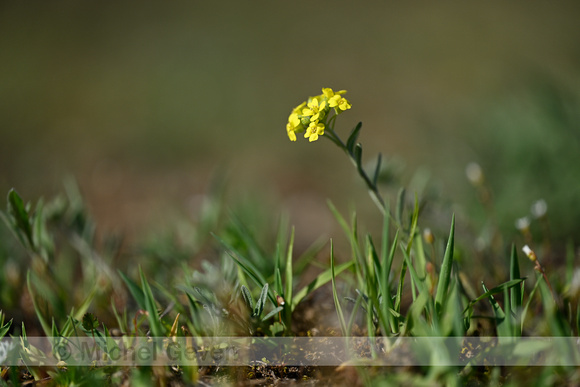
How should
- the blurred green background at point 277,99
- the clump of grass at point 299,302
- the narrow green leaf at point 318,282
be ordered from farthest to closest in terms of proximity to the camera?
1. the blurred green background at point 277,99
2. the narrow green leaf at point 318,282
3. the clump of grass at point 299,302

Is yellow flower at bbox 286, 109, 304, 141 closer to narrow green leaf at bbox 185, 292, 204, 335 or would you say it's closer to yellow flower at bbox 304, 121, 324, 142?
yellow flower at bbox 304, 121, 324, 142

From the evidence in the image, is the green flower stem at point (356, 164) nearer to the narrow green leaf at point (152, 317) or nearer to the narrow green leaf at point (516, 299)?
the narrow green leaf at point (516, 299)

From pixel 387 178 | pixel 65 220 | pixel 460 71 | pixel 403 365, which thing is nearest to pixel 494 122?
pixel 387 178

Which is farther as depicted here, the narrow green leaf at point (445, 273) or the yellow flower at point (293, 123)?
the yellow flower at point (293, 123)

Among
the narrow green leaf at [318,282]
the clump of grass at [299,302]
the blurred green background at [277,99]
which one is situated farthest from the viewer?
the blurred green background at [277,99]

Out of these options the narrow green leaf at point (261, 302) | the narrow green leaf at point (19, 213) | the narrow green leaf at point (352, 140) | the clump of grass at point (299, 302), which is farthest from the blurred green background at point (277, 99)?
the narrow green leaf at point (19, 213)

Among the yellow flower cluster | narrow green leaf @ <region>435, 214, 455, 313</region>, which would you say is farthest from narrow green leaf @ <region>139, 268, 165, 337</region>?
narrow green leaf @ <region>435, 214, 455, 313</region>
